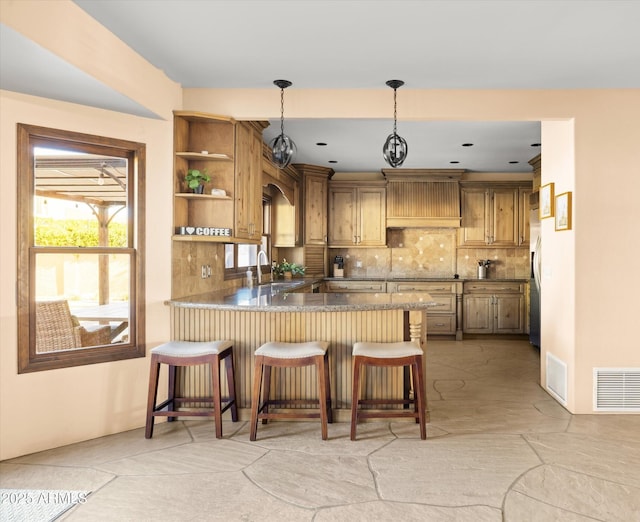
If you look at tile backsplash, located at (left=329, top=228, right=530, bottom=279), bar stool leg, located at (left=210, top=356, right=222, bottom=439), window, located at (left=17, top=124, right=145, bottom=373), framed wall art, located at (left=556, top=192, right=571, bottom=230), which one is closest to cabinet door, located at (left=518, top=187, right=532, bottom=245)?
tile backsplash, located at (left=329, top=228, right=530, bottom=279)

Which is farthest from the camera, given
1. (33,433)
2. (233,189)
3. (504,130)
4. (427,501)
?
(504,130)

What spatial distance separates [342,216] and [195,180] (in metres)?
3.84

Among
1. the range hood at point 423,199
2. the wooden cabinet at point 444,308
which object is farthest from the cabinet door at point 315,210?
the wooden cabinet at point 444,308

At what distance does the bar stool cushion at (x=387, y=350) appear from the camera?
3078 millimetres

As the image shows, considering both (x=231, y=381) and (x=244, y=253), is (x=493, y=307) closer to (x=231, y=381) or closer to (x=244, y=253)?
(x=244, y=253)

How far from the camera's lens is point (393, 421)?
3.52 metres

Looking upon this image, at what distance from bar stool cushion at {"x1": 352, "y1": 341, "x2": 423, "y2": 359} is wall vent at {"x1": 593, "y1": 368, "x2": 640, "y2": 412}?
1.62m

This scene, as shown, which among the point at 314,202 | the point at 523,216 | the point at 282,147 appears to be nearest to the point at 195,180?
the point at 282,147

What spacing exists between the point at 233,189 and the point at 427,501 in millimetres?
2659

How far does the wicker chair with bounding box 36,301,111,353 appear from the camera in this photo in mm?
3047

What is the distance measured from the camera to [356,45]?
2.96 meters

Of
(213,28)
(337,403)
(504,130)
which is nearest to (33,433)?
(337,403)

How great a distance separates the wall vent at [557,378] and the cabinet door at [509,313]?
9.09ft

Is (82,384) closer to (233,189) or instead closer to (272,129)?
(233,189)
